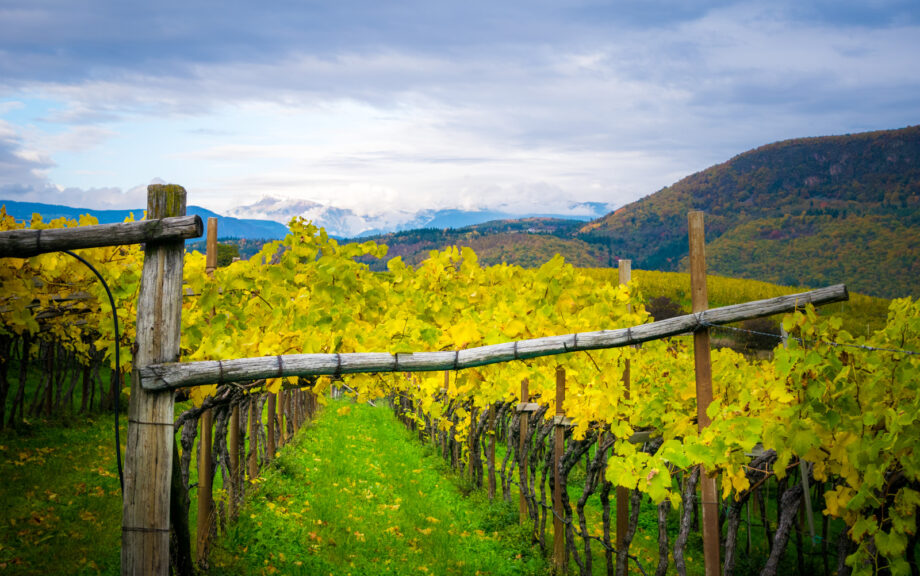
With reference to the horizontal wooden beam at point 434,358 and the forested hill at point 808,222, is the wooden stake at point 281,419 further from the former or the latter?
the forested hill at point 808,222

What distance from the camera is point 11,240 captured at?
2.42 metres

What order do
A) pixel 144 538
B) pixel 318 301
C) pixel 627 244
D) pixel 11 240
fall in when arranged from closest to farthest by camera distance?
pixel 11 240 < pixel 144 538 < pixel 318 301 < pixel 627 244

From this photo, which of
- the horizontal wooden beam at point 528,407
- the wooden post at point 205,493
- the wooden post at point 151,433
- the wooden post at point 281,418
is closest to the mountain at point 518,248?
the wooden post at point 281,418

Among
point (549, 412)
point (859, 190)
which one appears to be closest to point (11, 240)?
point (549, 412)

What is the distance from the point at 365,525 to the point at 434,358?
5966 millimetres

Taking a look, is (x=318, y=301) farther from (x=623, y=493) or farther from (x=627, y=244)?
(x=627, y=244)

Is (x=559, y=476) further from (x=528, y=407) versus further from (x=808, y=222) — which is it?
(x=808, y=222)

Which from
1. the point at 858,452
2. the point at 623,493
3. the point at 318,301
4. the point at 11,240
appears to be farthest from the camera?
the point at 623,493

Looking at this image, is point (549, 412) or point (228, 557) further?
point (549, 412)

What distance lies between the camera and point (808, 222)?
145 metres

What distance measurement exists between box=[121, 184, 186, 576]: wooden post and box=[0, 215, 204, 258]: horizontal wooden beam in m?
0.07

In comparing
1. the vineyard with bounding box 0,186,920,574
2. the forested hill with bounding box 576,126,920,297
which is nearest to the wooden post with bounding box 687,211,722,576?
the vineyard with bounding box 0,186,920,574

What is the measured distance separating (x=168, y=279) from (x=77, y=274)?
174 inches

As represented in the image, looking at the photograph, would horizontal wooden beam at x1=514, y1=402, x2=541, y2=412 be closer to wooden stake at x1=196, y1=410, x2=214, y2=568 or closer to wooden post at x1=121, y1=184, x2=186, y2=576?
wooden stake at x1=196, y1=410, x2=214, y2=568
